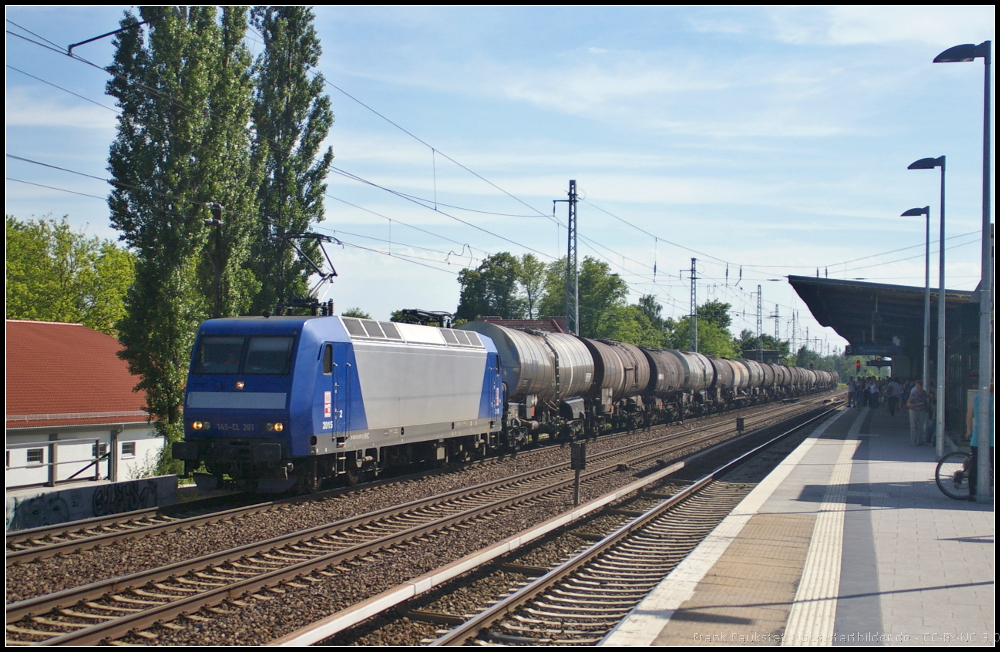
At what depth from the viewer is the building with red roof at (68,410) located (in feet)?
69.9

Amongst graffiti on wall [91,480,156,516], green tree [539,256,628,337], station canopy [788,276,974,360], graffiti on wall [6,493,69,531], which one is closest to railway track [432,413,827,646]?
graffiti on wall [6,493,69,531]

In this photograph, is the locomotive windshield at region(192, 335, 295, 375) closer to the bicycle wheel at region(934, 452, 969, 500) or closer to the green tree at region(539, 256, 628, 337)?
the bicycle wheel at region(934, 452, 969, 500)

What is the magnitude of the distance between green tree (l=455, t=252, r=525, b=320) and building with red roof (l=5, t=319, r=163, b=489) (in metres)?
66.0

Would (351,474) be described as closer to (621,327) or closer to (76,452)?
(76,452)

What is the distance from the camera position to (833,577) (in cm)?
827

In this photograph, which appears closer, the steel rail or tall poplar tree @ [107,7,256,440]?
the steel rail

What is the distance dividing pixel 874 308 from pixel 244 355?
2705cm

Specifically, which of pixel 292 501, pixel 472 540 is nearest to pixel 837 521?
pixel 472 540

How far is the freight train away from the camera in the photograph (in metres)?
13.4

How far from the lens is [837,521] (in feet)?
37.9

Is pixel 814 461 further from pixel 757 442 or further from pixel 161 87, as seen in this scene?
pixel 161 87

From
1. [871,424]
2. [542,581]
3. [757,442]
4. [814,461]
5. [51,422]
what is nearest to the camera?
[542,581]

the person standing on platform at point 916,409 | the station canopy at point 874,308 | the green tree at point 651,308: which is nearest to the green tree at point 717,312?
the green tree at point 651,308

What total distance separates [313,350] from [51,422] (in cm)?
1215
